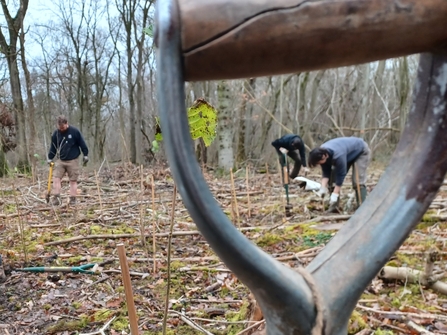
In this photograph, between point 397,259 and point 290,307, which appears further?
point 397,259

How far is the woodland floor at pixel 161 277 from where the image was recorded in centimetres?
238

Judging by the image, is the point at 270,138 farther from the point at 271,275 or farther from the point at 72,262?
the point at 271,275

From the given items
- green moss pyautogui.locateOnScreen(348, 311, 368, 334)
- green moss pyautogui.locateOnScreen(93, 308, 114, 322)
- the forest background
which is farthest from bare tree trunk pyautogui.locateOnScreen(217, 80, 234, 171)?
green moss pyautogui.locateOnScreen(348, 311, 368, 334)

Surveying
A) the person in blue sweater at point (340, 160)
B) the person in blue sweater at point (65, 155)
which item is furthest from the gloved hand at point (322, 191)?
the person in blue sweater at point (65, 155)

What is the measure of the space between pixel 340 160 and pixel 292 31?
15.5 ft

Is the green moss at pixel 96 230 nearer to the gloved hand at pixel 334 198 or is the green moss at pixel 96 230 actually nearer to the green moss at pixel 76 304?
the green moss at pixel 76 304

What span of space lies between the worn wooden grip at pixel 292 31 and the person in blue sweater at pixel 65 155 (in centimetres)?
588

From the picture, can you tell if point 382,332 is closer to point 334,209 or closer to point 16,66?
point 334,209

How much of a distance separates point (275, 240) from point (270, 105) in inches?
530

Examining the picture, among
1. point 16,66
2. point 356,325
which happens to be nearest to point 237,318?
point 356,325

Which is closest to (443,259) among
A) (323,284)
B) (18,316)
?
(323,284)

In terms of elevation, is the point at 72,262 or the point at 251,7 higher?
the point at 251,7

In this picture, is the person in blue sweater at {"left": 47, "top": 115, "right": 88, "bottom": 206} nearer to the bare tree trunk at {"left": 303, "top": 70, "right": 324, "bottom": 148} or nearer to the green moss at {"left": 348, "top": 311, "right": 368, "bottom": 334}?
the green moss at {"left": 348, "top": 311, "right": 368, "bottom": 334}

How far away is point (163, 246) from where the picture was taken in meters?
3.95
